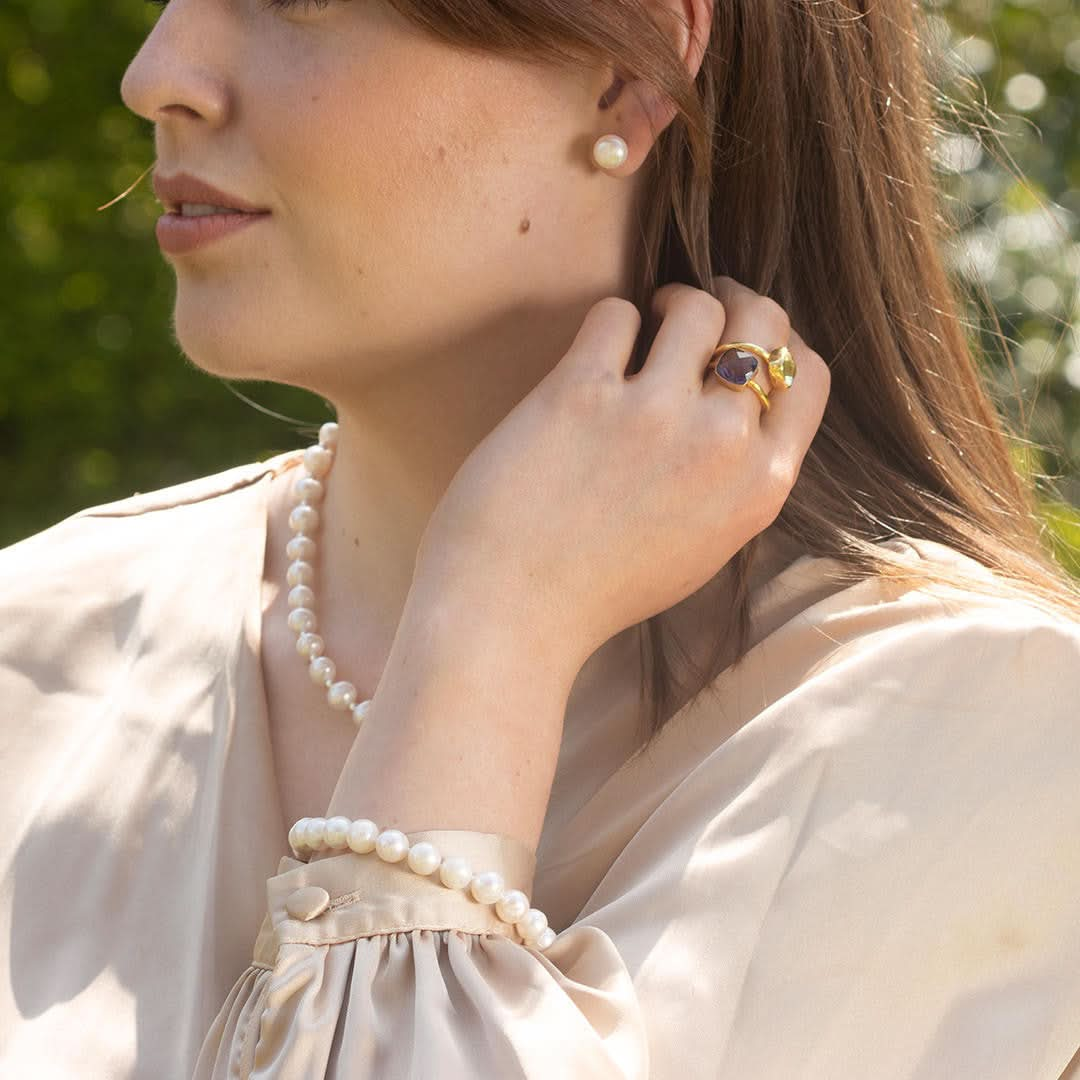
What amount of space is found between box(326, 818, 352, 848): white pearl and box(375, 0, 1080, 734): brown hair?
19.8 inches

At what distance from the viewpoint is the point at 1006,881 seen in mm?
1767

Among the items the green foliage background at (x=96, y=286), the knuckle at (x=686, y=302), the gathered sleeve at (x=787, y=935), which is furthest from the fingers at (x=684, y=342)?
the green foliage background at (x=96, y=286)

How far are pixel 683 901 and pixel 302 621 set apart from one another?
0.81 metres

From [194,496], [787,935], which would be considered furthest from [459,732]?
[194,496]

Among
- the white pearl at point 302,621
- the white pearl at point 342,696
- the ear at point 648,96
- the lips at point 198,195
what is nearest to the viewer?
the lips at point 198,195

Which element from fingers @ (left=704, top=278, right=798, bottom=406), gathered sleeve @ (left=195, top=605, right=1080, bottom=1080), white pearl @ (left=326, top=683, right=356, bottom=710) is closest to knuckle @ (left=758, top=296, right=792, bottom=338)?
fingers @ (left=704, top=278, right=798, bottom=406)

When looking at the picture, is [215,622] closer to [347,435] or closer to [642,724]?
[347,435]

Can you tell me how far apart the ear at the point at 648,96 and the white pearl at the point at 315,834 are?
867mm

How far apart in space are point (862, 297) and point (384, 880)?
1.02 meters

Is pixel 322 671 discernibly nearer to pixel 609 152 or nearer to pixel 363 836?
pixel 363 836

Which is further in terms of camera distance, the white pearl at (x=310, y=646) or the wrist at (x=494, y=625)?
the white pearl at (x=310, y=646)

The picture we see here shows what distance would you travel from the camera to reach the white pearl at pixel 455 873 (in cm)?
174

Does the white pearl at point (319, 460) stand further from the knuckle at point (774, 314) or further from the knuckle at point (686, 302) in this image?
the knuckle at point (774, 314)

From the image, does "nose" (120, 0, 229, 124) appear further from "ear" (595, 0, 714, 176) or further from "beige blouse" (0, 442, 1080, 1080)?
"beige blouse" (0, 442, 1080, 1080)
